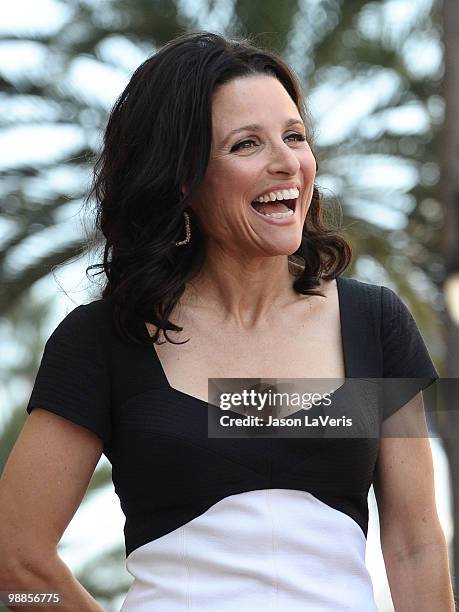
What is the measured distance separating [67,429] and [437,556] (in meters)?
0.88

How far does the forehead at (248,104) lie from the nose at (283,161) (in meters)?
0.08

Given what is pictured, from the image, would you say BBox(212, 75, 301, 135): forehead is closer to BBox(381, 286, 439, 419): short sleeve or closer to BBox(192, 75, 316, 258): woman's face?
BBox(192, 75, 316, 258): woman's face

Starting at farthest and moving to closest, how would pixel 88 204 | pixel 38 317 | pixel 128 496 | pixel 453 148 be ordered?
pixel 38 317 → pixel 453 148 → pixel 88 204 → pixel 128 496

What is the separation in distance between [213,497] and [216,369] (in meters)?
0.30

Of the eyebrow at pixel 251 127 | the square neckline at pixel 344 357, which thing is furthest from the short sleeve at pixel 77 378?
the eyebrow at pixel 251 127

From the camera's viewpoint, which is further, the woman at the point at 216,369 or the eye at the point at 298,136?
the eye at the point at 298,136

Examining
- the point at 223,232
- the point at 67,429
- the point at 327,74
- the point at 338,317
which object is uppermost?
the point at 327,74

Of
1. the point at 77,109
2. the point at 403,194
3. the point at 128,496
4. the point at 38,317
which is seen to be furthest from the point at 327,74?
the point at 128,496

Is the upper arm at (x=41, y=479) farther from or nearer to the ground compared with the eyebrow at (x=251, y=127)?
nearer to the ground

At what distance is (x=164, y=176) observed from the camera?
2.84m

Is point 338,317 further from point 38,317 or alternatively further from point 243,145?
point 38,317

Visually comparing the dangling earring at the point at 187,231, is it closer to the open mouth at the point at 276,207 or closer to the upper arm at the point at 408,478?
the open mouth at the point at 276,207

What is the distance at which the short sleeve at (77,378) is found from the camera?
8.66ft

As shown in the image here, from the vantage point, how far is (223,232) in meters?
2.85
